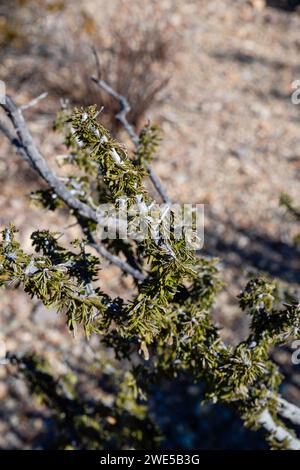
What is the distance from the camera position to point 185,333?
4.89ft

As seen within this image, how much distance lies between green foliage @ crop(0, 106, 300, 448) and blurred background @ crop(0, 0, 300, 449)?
164 centimetres

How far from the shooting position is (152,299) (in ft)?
4.33

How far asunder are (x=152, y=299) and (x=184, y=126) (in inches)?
152

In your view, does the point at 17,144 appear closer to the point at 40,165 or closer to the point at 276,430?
the point at 40,165

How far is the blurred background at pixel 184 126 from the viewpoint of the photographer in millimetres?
3420

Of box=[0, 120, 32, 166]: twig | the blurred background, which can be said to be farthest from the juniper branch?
the blurred background

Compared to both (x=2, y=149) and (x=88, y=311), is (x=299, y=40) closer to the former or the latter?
(x=2, y=149)

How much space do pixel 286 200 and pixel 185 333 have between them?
116cm

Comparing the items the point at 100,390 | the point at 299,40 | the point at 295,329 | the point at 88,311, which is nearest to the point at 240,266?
the point at 100,390

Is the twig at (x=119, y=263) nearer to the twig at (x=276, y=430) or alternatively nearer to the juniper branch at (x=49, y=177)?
the juniper branch at (x=49, y=177)

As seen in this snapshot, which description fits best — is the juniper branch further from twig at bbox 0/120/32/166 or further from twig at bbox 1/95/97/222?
twig at bbox 0/120/32/166

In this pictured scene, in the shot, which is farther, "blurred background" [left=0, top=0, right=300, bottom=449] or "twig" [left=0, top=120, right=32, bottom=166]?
"blurred background" [left=0, top=0, right=300, bottom=449]

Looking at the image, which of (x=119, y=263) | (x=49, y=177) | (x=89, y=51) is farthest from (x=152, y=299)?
(x=89, y=51)

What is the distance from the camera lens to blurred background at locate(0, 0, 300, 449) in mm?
3420
